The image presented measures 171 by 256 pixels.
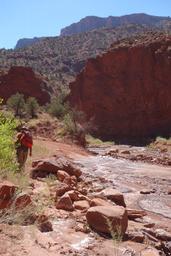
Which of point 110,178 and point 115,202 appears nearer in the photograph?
point 115,202

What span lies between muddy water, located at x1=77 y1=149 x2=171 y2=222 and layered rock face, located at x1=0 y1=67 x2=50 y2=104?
1982 inches

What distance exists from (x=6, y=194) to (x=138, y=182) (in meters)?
10.6

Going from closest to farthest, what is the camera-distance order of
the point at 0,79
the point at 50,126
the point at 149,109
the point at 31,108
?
the point at 50,126
the point at 31,108
the point at 149,109
the point at 0,79

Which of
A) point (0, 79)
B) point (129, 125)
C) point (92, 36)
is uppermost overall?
point (92, 36)

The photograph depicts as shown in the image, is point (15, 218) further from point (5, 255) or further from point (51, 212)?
point (51, 212)

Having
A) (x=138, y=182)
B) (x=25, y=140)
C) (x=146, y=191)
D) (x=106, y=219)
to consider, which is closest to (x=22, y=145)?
(x=25, y=140)

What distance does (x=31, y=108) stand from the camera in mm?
54312

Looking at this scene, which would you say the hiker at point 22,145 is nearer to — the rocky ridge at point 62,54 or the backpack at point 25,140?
the backpack at point 25,140

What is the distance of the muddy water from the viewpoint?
517 inches

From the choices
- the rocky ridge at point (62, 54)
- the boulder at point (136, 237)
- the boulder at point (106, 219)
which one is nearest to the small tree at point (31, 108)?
the rocky ridge at point (62, 54)

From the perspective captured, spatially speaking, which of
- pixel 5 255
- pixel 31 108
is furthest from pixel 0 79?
pixel 5 255

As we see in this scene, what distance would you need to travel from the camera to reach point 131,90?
64.1 m

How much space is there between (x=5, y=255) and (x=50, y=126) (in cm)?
3938


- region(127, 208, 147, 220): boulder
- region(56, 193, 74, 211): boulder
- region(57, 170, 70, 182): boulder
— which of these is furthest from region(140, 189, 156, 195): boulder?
region(56, 193, 74, 211): boulder
